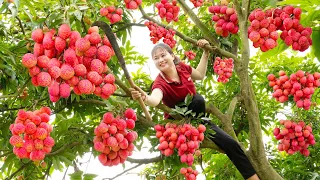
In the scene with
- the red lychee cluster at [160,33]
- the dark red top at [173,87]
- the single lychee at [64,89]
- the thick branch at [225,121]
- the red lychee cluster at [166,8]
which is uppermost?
the single lychee at [64,89]

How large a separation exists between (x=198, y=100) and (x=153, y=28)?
87 cm

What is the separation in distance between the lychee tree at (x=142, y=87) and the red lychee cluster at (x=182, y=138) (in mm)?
242

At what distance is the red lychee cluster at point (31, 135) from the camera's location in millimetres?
1659

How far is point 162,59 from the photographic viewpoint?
10.9 feet

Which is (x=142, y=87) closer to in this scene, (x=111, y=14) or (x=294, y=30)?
(x=111, y=14)

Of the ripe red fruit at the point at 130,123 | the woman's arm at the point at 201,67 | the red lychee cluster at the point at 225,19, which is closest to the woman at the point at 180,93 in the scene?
the woman's arm at the point at 201,67

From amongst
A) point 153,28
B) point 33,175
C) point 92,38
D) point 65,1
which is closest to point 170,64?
point 153,28

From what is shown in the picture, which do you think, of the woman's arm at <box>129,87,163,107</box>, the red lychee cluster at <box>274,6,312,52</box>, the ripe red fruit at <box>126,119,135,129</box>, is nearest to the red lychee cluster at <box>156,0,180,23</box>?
the woman's arm at <box>129,87,163,107</box>

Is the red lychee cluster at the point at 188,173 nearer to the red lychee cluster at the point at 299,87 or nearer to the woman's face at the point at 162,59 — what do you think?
the woman's face at the point at 162,59

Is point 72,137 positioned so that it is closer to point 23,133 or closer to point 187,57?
point 23,133

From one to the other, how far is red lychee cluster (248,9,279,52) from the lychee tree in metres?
0.04

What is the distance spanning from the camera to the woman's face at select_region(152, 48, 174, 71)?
3330 mm

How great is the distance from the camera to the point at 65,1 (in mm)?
1791

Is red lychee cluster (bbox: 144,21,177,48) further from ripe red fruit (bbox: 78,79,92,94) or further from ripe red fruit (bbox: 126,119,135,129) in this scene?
ripe red fruit (bbox: 78,79,92,94)
